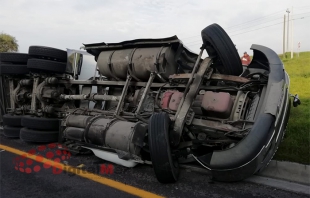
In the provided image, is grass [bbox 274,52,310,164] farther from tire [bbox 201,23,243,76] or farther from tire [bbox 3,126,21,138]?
tire [bbox 3,126,21,138]

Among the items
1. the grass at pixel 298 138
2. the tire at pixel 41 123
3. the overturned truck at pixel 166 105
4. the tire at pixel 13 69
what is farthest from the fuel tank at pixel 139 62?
the grass at pixel 298 138

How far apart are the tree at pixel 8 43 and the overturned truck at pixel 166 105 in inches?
1042

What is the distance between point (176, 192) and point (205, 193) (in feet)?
0.96

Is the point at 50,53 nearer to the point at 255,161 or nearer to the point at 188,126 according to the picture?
the point at 188,126

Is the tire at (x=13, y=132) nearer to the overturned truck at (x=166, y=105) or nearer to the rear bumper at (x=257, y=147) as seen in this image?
the overturned truck at (x=166, y=105)

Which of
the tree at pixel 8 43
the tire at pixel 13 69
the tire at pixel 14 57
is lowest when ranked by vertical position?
the tire at pixel 13 69

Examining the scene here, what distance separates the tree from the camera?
94.2ft

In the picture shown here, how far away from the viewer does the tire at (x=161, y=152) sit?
9.54ft

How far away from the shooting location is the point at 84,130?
158 inches

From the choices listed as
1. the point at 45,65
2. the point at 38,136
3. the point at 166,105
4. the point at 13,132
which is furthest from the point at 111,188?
the point at 13,132

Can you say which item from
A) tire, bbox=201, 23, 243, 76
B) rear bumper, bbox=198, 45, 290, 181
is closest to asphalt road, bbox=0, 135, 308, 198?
rear bumper, bbox=198, 45, 290, 181

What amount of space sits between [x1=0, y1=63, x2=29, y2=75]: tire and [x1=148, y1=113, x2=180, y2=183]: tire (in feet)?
12.7

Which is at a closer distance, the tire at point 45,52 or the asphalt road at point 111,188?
the asphalt road at point 111,188

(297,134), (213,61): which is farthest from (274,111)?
(297,134)
